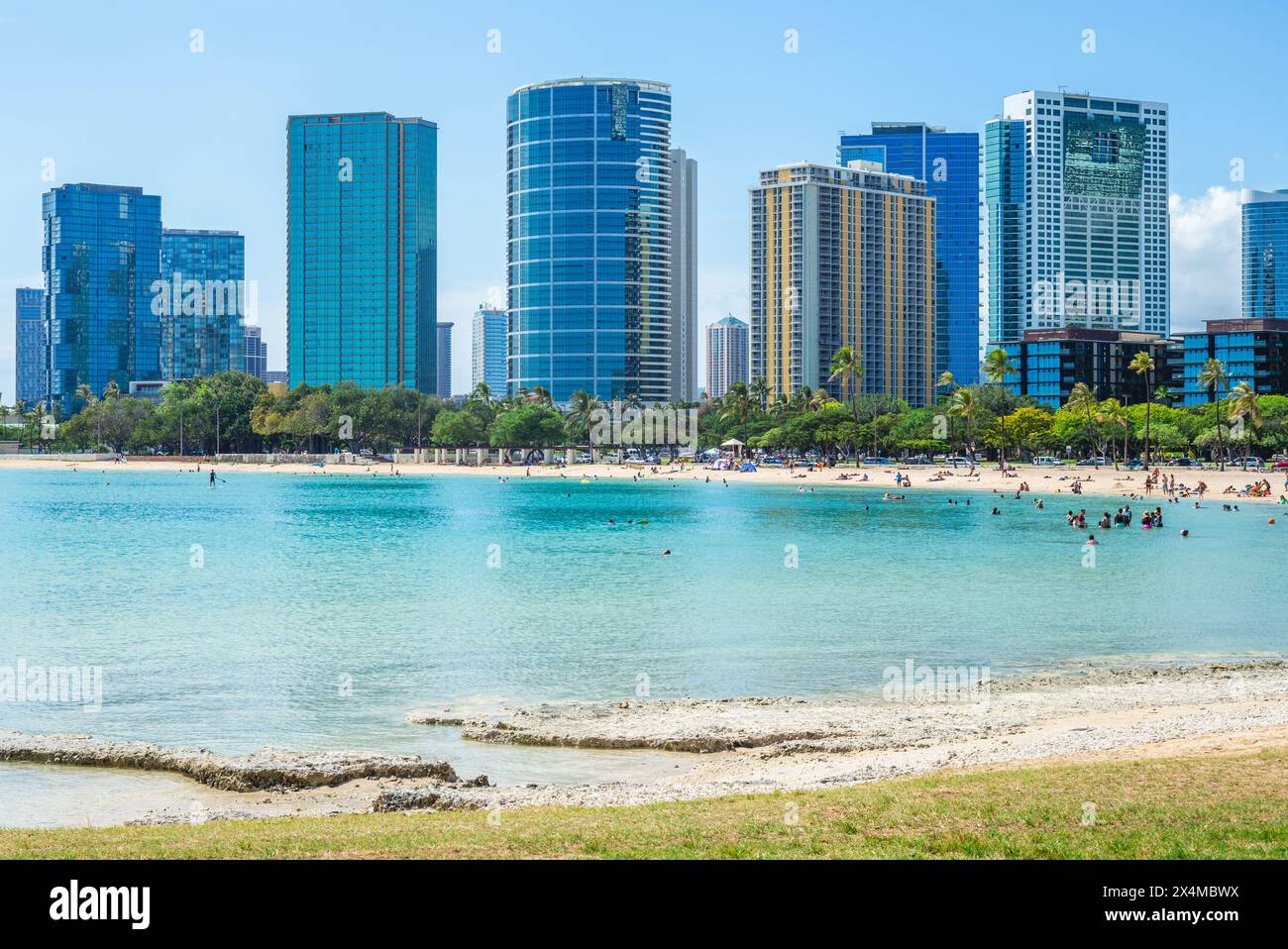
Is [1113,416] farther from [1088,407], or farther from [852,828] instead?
[852,828]

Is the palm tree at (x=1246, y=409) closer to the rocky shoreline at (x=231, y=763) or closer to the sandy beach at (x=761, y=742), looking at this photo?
the sandy beach at (x=761, y=742)

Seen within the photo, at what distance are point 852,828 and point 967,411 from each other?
156183mm

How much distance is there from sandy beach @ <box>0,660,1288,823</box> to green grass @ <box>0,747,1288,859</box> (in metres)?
2.49

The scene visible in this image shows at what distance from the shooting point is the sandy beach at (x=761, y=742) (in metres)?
17.7

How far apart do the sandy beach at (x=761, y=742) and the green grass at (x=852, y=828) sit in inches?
98.2

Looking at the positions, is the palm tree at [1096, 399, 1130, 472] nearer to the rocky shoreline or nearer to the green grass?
the rocky shoreline

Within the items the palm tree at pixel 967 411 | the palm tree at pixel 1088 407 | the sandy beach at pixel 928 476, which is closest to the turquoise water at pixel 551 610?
the sandy beach at pixel 928 476

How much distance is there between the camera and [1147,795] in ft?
44.0

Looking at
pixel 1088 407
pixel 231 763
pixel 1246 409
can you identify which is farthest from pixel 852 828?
pixel 1088 407

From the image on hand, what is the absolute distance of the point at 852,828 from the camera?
1237cm
